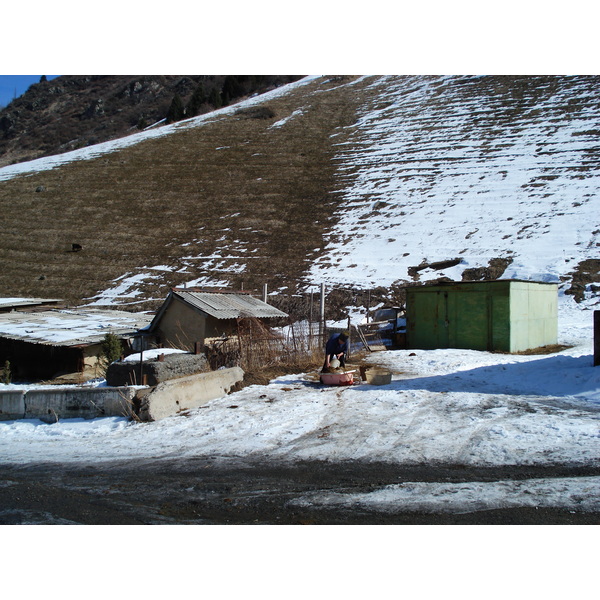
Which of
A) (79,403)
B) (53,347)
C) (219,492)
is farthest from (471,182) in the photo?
(219,492)

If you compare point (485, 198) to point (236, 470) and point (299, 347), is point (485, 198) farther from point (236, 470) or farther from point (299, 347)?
point (236, 470)

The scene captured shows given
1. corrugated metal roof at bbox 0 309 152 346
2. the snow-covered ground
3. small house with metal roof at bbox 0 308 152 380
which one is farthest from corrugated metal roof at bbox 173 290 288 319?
the snow-covered ground

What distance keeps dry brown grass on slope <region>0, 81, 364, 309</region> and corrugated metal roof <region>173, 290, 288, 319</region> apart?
10491 mm

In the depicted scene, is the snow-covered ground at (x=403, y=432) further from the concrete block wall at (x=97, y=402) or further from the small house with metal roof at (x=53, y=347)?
the small house with metal roof at (x=53, y=347)

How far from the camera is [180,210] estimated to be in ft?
136

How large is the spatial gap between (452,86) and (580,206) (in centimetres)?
3050

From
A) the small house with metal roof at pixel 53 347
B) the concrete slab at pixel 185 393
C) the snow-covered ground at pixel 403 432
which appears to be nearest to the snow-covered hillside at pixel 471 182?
the small house with metal roof at pixel 53 347

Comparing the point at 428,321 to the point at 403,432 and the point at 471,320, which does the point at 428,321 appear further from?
the point at 403,432

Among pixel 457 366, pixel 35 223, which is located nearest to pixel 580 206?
pixel 457 366

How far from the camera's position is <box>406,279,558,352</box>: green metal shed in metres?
17.8

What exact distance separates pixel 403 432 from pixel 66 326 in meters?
14.2

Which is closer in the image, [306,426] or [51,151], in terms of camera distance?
[306,426]

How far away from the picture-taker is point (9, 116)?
339 ft

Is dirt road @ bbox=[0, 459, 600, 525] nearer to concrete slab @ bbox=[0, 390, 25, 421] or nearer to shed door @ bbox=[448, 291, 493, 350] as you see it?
concrete slab @ bbox=[0, 390, 25, 421]
